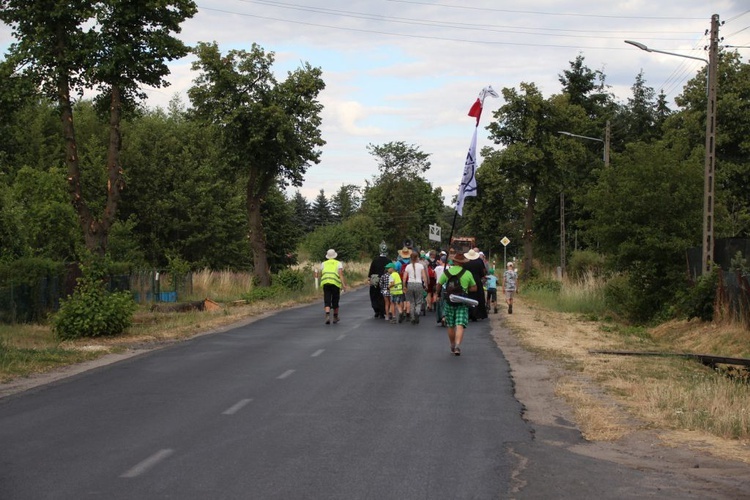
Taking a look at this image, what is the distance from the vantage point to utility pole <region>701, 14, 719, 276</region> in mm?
22219

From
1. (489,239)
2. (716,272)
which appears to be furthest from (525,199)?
(716,272)

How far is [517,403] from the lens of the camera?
11.0 metres

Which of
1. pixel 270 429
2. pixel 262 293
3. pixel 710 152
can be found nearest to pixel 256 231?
pixel 262 293

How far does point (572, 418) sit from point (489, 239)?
74.3m

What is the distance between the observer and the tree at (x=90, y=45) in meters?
21.4

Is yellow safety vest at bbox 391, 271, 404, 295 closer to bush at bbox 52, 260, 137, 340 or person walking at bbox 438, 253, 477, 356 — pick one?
bush at bbox 52, 260, 137, 340

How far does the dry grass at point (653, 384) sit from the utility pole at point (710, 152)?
6.90 feet

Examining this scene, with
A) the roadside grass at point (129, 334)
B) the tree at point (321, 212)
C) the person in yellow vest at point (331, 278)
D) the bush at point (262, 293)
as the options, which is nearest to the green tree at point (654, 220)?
the person in yellow vest at point (331, 278)

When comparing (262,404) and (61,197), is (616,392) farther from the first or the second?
(61,197)

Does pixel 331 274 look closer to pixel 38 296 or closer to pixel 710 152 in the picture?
pixel 38 296

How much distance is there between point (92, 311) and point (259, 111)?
2000 cm

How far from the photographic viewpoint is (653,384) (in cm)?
1252

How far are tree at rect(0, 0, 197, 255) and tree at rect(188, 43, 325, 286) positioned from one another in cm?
1528

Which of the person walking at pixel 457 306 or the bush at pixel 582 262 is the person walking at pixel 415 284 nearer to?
the person walking at pixel 457 306
